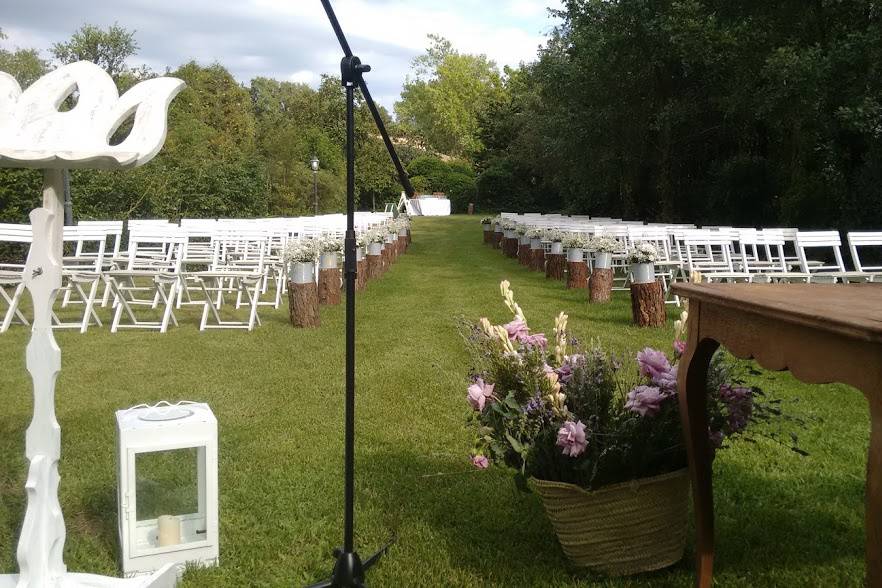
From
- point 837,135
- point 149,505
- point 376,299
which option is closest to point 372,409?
point 149,505

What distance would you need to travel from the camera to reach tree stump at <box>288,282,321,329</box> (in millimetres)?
8523

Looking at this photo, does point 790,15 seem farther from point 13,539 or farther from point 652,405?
point 13,539

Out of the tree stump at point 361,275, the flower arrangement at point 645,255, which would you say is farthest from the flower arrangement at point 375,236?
the flower arrangement at point 645,255

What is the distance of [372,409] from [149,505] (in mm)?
2253

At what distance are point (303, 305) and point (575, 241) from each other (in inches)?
201

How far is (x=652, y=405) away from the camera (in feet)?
9.14

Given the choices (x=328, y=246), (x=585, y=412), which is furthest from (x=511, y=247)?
(x=585, y=412)

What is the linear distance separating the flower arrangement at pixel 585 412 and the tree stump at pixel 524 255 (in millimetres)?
13492

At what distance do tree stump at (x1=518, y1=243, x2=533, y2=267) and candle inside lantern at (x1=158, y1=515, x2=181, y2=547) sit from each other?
13.8m

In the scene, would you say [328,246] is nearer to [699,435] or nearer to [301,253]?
[301,253]

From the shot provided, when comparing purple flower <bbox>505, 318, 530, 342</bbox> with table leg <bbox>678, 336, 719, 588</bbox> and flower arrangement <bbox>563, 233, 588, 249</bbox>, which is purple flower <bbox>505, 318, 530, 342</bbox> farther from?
flower arrangement <bbox>563, 233, 588, 249</bbox>

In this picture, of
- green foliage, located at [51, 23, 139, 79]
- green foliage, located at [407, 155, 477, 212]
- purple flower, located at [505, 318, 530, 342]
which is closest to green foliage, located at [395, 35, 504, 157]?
green foliage, located at [407, 155, 477, 212]

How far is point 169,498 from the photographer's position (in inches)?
120

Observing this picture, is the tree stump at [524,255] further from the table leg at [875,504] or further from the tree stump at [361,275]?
the table leg at [875,504]
